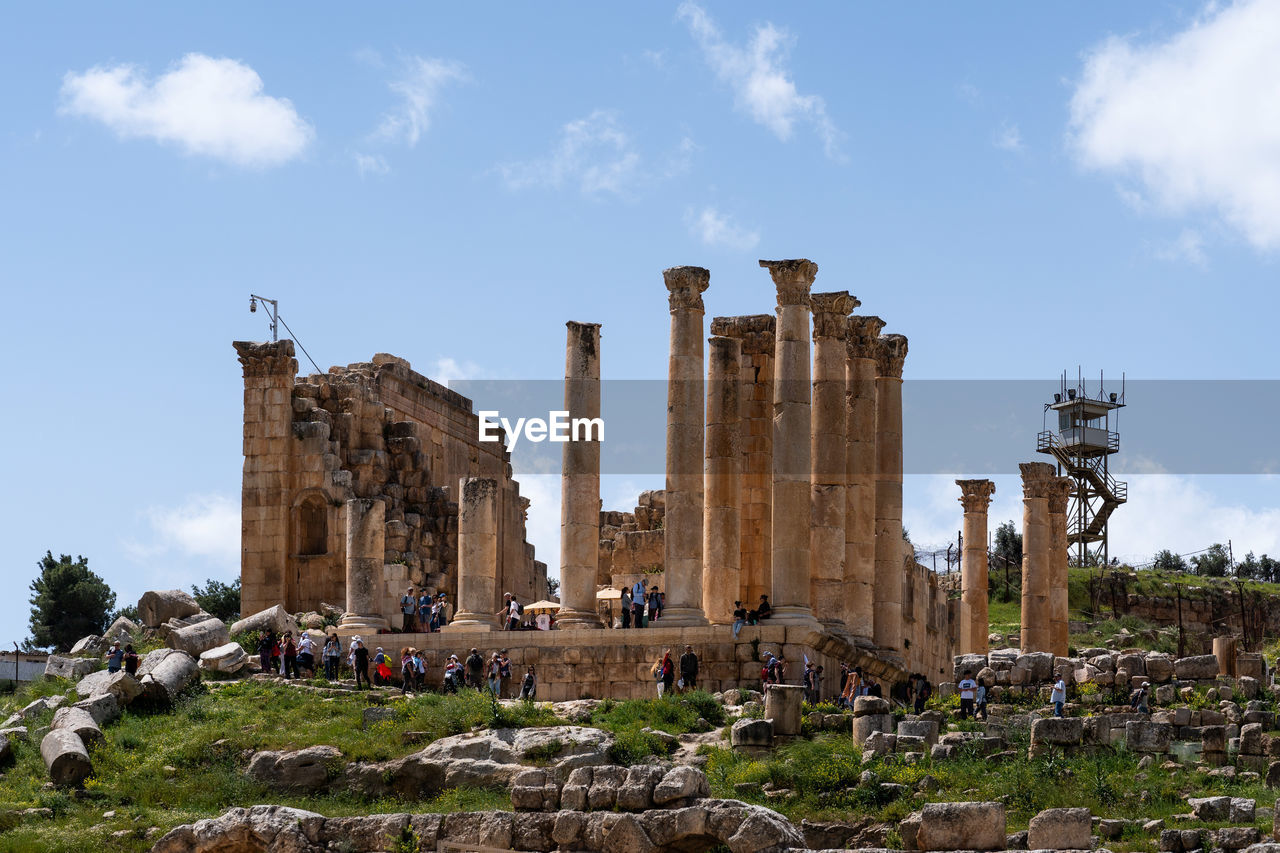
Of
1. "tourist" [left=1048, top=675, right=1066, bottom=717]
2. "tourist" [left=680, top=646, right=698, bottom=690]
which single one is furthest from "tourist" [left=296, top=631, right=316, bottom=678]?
"tourist" [left=1048, top=675, right=1066, bottom=717]

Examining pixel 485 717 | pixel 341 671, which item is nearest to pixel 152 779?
pixel 485 717

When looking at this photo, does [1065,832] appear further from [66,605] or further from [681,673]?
[66,605]

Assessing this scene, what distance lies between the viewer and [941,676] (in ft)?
185

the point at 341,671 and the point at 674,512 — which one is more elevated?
the point at 674,512

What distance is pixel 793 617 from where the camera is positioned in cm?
4200

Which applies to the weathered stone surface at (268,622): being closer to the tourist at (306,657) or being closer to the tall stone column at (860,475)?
the tourist at (306,657)

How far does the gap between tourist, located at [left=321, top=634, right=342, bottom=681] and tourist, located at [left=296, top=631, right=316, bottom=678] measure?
1.17 ft

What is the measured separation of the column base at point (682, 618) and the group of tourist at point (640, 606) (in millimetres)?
493

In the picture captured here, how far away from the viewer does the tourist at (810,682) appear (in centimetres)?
3975

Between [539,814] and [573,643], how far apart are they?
15.2 metres

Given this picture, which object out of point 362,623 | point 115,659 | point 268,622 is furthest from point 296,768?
point 268,622

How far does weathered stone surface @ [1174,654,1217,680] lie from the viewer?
41.2 m

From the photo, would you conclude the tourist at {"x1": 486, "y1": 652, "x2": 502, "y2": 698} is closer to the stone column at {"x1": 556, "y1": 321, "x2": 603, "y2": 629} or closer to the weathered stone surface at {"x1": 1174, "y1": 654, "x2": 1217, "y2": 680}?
the stone column at {"x1": 556, "y1": 321, "x2": 603, "y2": 629}

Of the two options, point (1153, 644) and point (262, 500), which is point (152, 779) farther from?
point (1153, 644)
